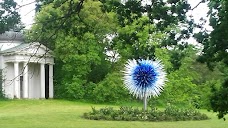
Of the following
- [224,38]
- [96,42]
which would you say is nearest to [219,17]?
[224,38]

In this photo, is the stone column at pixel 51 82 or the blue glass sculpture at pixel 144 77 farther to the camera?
the stone column at pixel 51 82

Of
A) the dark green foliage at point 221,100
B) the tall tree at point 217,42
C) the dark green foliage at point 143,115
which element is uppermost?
the tall tree at point 217,42

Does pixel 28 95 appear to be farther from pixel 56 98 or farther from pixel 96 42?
pixel 96 42

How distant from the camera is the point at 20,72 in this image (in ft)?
137

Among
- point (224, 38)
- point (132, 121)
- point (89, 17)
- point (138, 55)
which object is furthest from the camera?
point (89, 17)

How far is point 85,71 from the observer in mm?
40906

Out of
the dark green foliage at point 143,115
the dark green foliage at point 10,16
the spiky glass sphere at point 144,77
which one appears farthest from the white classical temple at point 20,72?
the dark green foliage at point 10,16

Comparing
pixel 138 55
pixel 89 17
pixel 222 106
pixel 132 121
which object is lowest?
pixel 132 121

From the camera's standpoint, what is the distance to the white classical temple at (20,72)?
4009 centimetres

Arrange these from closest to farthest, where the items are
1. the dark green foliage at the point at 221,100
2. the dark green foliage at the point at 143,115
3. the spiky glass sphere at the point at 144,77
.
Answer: the dark green foliage at the point at 221,100 < the dark green foliage at the point at 143,115 < the spiky glass sphere at the point at 144,77

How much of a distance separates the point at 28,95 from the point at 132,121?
868 inches

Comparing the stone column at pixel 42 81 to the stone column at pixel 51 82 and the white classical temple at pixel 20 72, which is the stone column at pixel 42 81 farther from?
the stone column at pixel 51 82

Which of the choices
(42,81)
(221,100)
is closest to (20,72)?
(42,81)

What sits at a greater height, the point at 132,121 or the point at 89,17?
the point at 89,17
